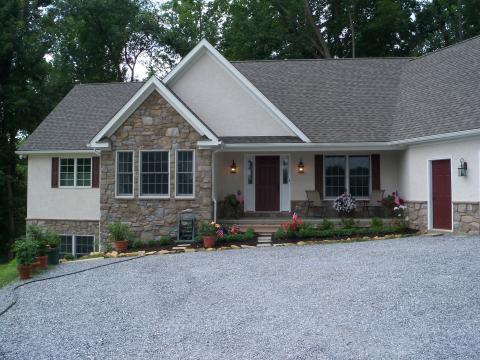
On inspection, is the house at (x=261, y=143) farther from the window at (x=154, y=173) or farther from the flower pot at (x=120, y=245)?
the flower pot at (x=120, y=245)

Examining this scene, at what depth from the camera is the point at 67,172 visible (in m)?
17.3

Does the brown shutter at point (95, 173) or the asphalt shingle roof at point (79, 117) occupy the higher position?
the asphalt shingle roof at point (79, 117)

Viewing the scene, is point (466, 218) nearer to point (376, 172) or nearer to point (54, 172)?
point (376, 172)

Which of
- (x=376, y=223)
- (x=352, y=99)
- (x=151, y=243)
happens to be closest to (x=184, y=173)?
(x=151, y=243)

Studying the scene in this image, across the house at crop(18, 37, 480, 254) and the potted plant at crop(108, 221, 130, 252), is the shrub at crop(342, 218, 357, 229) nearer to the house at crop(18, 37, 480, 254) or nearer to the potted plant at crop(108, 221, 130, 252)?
the house at crop(18, 37, 480, 254)

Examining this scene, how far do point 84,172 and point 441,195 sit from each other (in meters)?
12.3

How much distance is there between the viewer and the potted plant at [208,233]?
12703 millimetres

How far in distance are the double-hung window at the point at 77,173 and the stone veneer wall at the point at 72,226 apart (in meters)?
1.38

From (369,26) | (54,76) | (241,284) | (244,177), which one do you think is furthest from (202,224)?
(369,26)

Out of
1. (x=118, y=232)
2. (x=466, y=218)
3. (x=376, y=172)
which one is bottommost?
(x=118, y=232)

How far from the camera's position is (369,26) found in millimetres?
30359

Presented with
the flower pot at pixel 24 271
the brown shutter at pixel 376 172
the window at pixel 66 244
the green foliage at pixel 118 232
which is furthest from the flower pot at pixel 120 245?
the brown shutter at pixel 376 172

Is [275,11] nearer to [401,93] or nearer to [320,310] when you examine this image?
[401,93]

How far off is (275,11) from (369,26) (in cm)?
644
